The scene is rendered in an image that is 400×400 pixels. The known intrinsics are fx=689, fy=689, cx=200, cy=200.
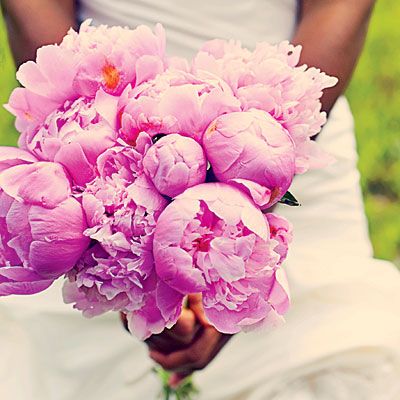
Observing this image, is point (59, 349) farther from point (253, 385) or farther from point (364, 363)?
point (364, 363)

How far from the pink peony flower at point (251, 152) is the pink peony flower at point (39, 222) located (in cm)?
14

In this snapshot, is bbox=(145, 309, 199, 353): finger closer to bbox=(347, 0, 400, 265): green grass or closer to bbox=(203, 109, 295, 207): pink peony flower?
bbox=(203, 109, 295, 207): pink peony flower

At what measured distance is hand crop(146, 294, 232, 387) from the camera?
1155 millimetres

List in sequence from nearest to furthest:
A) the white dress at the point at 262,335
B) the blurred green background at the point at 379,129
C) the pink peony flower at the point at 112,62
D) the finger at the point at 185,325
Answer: the pink peony flower at the point at 112,62 < the finger at the point at 185,325 < the white dress at the point at 262,335 < the blurred green background at the point at 379,129

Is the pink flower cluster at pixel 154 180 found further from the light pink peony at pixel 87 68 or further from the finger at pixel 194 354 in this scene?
the finger at pixel 194 354

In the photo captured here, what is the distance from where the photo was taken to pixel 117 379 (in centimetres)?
142

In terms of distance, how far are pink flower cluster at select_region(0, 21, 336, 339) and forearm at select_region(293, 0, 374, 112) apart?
42 centimetres

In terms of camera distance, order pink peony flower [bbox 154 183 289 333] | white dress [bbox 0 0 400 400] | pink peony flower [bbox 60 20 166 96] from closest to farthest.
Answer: pink peony flower [bbox 154 183 289 333] → pink peony flower [bbox 60 20 166 96] → white dress [bbox 0 0 400 400]

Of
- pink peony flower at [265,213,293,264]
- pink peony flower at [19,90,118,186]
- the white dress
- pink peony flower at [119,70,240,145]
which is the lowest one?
the white dress

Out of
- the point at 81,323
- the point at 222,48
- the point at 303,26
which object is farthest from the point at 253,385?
the point at 222,48

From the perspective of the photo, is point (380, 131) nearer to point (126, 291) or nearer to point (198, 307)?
point (198, 307)

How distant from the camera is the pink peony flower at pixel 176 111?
26.3 inches

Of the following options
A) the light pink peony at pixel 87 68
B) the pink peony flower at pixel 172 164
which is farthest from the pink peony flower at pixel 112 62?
the pink peony flower at pixel 172 164

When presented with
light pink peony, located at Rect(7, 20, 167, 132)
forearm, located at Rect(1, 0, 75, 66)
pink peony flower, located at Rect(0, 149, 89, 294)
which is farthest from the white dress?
pink peony flower, located at Rect(0, 149, 89, 294)
